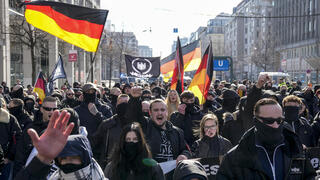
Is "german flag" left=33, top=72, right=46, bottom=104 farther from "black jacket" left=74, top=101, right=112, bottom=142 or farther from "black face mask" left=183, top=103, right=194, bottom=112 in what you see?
"black face mask" left=183, top=103, right=194, bottom=112

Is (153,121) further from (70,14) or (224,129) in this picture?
(70,14)

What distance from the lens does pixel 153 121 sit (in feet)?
16.1

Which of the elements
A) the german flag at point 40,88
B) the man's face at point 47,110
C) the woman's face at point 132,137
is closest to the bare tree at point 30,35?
the german flag at point 40,88

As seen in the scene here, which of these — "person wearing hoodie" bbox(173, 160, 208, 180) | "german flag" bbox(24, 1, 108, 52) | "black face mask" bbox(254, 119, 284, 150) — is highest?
"german flag" bbox(24, 1, 108, 52)

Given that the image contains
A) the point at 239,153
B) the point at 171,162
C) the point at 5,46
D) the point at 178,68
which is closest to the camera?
the point at 239,153

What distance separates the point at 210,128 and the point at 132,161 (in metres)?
1.52

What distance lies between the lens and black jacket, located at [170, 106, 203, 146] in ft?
19.2

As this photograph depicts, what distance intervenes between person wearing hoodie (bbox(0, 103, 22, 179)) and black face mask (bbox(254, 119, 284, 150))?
12.7 ft

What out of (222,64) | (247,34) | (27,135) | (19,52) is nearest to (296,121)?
(27,135)

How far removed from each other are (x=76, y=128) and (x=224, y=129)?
2542 millimetres

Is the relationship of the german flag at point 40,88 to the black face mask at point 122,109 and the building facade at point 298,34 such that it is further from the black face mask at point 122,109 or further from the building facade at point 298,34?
the building facade at point 298,34

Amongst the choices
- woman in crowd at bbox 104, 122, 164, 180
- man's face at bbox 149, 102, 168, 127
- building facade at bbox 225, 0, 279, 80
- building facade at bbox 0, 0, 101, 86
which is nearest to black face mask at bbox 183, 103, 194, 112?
man's face at bbox 149, 102, 168, 127

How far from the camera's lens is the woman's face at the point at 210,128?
4.77m

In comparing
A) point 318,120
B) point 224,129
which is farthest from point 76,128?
point 318,120
